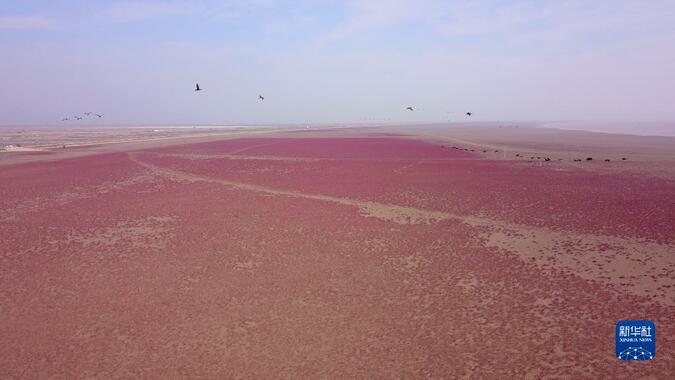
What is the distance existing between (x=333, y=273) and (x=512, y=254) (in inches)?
206

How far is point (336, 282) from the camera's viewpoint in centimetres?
1085

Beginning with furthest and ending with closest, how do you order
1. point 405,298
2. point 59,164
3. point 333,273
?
point 59,164, point 333,273, point 405,298

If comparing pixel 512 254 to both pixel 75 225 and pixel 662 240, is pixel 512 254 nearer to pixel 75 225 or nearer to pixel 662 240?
pixel 662 240

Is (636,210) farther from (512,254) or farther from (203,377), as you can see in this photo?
(203,377)

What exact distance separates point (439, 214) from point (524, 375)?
11300mm

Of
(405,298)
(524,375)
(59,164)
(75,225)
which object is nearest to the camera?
(524,375)

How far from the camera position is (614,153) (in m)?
42.0

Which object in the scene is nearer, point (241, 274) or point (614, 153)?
point (241, 274)

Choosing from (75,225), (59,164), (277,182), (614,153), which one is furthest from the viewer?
(614,153)

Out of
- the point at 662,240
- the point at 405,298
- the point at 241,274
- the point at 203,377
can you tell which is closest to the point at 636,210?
the point at 662,240

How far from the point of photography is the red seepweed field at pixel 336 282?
7.46 metres

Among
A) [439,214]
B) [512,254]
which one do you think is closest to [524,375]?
[512,254]

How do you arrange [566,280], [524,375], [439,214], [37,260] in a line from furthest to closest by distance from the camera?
[439,214] → [37,260] → [566,280] → [524,375]

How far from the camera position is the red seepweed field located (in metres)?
7.46
